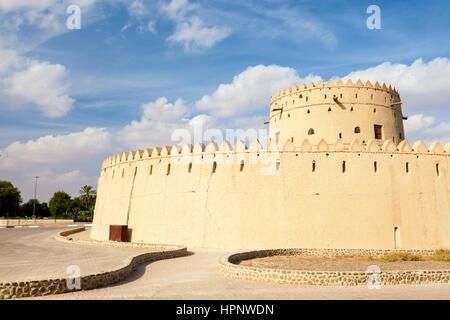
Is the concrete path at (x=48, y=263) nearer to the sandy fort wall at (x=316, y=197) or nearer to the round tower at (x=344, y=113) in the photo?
the sandy fort wall at (x=316, y=197)

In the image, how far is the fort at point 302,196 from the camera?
59.6 feet

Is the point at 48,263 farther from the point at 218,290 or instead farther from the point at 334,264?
the point at 334,264

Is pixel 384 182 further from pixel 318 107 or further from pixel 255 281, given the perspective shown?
pixel 255 281

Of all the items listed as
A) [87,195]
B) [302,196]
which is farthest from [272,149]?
[87,195]

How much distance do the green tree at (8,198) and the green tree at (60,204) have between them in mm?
7966

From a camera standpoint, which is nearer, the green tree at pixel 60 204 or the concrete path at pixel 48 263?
the concrete path at pixel 48 263

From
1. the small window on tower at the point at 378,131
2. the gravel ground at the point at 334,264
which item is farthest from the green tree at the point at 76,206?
the gravel ground at the point at 334,264

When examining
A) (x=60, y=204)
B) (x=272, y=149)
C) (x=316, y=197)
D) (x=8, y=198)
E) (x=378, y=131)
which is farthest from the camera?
(x=60, y=204)

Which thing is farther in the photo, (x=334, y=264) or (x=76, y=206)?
(x=76, y=206)

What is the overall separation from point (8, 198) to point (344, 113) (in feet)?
186

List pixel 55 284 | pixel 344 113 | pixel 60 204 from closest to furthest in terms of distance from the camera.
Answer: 1. pixel 55 284
2. pixel 344 113
3. pixel 60 204

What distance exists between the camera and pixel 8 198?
190 feet
